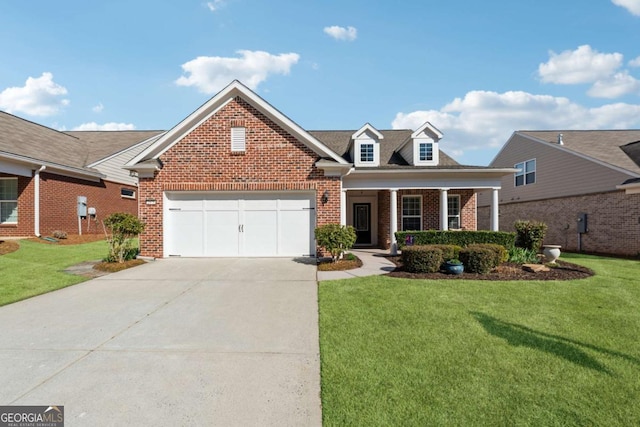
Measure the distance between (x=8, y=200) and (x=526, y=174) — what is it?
1128 inches

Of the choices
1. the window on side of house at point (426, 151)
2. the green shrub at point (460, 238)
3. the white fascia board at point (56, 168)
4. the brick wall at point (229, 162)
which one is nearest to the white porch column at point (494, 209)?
the green shrub at point (460, 238)

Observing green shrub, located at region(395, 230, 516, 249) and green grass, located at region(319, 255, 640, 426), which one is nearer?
green grass, located at region(319, 255, 640, 426)

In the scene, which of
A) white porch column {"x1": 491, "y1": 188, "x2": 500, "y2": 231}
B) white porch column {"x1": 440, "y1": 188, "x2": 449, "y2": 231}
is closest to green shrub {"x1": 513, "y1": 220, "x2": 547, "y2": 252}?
white porch column {"x1": 491, "y1": 188, "x2": 500, "y2": 231}

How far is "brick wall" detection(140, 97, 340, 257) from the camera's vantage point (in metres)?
11.2

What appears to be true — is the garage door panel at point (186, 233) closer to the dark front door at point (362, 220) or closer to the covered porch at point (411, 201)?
the covered porch at point (411, 201)

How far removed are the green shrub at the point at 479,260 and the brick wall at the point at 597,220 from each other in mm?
10064

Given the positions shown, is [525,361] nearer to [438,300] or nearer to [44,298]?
[438,300]

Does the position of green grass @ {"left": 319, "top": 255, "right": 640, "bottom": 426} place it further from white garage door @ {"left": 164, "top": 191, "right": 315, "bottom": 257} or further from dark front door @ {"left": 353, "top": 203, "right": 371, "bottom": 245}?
dark front door @ {"left": 353, "top": 203, "right": 371, "bottom": 245}

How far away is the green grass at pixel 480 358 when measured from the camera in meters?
2.86

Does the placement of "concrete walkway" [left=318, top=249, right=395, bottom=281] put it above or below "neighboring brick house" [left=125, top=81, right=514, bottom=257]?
below

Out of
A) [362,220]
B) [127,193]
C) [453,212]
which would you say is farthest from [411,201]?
[127,193]

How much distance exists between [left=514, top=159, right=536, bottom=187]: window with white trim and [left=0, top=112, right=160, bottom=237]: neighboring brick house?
2483 cm

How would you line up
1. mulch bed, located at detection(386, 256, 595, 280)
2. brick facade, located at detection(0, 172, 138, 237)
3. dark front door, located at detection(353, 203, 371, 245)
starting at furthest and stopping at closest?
dark front door, located at detection(353, 203, 371, 245) < brick facade, located at detection(0, 172, 138, 237) < mulch bed, located at detection(386, 256, 595, 280)

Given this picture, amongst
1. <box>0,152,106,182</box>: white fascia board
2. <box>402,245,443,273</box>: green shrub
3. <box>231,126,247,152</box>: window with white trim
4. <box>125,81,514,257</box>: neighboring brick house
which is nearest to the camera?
<box>402,245,443,273</box>: green shrub
